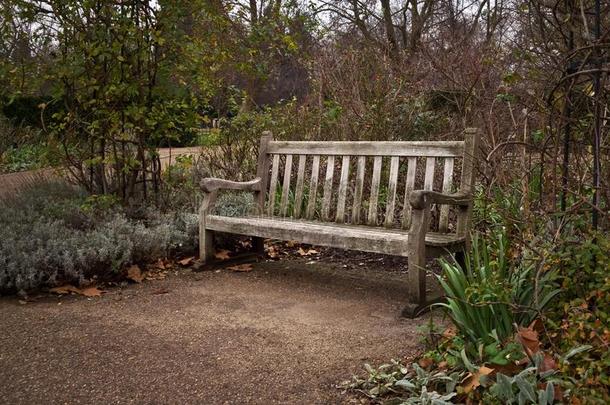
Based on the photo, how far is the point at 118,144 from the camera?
573 centimetres

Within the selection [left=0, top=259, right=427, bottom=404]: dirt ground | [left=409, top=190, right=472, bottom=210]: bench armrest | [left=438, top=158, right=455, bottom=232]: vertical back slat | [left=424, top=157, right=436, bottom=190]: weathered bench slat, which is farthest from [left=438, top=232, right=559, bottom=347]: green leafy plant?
[left=424, top=157, right=436, bottom=190]: weathered bench slat

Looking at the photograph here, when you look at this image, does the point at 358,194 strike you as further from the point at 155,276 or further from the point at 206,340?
the point at 206,340

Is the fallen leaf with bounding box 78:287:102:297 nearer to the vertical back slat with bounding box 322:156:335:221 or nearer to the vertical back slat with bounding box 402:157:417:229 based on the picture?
the vertical back slat with bounding box 322:156:335:221

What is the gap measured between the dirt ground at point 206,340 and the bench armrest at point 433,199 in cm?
67

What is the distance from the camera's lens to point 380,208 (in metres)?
5.74

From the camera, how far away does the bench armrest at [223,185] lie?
4977 mm

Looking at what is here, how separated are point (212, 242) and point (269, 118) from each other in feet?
8.76

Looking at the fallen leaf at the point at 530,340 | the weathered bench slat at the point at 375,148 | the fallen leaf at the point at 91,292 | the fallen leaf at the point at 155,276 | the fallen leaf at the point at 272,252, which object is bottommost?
the fallen leaf at the point at 91,292

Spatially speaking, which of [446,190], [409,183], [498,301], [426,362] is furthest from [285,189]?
[498,301]

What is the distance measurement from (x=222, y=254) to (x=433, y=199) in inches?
83.2

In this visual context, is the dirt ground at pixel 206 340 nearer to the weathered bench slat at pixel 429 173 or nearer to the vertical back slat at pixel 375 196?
the vertical back slat at pixel 375 196

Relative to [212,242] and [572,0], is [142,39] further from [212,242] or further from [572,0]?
[572,0]

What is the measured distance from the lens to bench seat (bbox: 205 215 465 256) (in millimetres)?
3809

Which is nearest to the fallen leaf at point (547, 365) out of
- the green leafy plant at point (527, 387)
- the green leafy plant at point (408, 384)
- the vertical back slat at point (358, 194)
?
the green leafy plant at point (527, 387)
